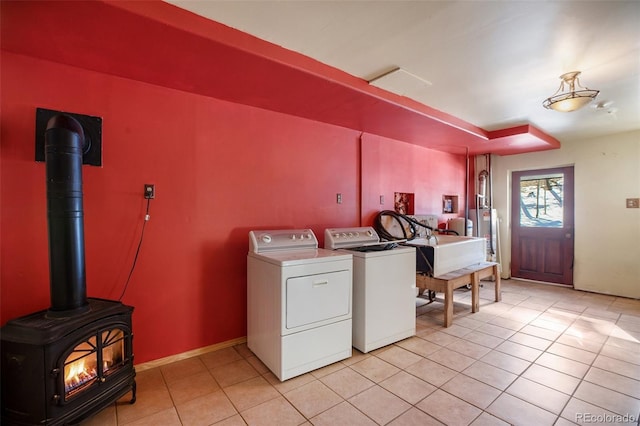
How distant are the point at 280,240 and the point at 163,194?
3.51ft

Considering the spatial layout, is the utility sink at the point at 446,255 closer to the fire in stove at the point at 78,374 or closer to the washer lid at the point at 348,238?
the washer lid at the point at 348,238

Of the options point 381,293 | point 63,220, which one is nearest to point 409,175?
point 381,293

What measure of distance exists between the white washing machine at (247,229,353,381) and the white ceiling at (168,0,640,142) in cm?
159

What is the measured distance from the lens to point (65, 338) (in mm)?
1561

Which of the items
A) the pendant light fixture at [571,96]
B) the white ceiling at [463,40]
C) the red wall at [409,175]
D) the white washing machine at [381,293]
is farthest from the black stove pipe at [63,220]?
the pendant light fixture at [571,96]

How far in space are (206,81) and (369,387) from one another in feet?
8.73

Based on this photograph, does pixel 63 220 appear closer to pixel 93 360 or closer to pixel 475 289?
pixel 93 360

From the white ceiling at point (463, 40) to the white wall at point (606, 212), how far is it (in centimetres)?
183

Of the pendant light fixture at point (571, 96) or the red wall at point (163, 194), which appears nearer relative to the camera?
the red wall at point (163, 194)

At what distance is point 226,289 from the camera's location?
2.76 m

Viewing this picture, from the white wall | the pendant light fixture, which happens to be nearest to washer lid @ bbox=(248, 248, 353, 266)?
the pendant light fixture

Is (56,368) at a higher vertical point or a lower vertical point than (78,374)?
higher

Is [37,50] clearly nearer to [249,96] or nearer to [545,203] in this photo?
[249,96]

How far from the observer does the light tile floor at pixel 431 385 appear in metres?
1.83
